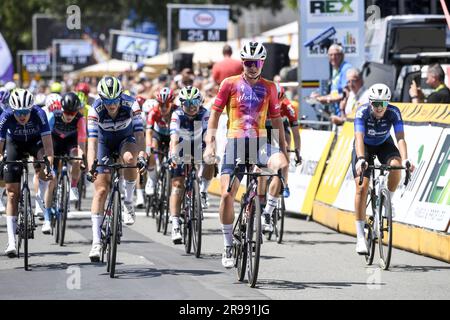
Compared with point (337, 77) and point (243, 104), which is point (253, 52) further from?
point (337, 77)

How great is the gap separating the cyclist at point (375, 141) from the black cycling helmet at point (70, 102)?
13.3 feet

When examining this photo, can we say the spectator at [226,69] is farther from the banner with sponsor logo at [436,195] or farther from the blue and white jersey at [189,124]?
the banner with sponsor logo at [436,195]

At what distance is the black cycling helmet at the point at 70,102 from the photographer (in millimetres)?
15211

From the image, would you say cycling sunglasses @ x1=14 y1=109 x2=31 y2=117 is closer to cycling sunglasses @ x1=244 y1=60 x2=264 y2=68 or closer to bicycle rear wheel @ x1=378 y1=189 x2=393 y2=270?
cycling sunglasses @ x1=244 y1=60 x2=264 y2=68

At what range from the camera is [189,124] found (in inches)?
571

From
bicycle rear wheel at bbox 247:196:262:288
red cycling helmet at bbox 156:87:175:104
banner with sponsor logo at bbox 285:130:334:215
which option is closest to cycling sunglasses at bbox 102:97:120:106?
bicycle rear wheel at bbox 247:196:262:288

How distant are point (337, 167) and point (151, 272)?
5299 mm

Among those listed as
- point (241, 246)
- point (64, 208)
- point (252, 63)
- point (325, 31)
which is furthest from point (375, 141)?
point (325, 31)

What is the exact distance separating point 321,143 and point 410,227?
4.31m

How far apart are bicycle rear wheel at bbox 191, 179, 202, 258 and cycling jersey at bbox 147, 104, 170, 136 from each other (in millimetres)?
3168

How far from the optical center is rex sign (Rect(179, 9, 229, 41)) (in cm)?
2972

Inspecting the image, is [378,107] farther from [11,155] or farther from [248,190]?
[11,155]

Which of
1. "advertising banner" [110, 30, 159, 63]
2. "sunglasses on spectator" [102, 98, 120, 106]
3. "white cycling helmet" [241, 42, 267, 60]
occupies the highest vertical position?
"advertising banner" [110, 30, 159, 63]

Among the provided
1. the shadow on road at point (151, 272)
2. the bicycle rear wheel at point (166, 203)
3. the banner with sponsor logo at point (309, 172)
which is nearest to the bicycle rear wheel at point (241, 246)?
the shadow on road at point (151, 272)
